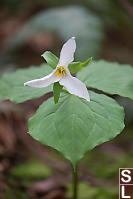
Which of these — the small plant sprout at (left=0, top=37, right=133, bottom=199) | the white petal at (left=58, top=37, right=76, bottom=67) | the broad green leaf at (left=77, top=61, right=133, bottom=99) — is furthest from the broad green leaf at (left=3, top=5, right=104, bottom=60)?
the white petal at (left=58, top=37, right=76, bottom=67)

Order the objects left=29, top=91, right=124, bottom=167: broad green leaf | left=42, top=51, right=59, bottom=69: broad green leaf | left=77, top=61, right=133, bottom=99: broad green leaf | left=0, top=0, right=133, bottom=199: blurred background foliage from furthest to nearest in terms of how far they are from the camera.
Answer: left=0, top=0, right=133, bottom=199: blurred background foliage → left=77, top=61, right=133, bottom=99: broad green leaf → left=42, top=51, right=59, bottom=69: broad green leaf → left=29, top=91, right=124, bottom=167: broad green leaf

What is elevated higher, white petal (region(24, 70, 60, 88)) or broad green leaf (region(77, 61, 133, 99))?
broad green leaf (region(77, 61, 133, 99))

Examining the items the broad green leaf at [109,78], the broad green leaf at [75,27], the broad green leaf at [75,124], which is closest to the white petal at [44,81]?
the broad green leaf at [75,124]

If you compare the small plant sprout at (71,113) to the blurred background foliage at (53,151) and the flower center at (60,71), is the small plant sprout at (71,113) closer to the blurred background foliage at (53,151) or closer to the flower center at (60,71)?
the flower center at (60,71)

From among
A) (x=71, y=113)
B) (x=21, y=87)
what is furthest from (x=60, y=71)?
(x=21, y=87)

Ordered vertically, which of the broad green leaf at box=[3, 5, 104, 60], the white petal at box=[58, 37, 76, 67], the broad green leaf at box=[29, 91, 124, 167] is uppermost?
the broad green leaf at box=[3, 5, 104, 60]

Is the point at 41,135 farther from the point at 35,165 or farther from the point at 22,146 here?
the point at 22,146

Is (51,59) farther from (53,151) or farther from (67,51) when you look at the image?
(53,151)

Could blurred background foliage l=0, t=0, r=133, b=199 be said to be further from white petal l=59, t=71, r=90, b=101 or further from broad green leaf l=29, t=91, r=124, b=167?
white petal l=59, t=71, r=90, b=101
